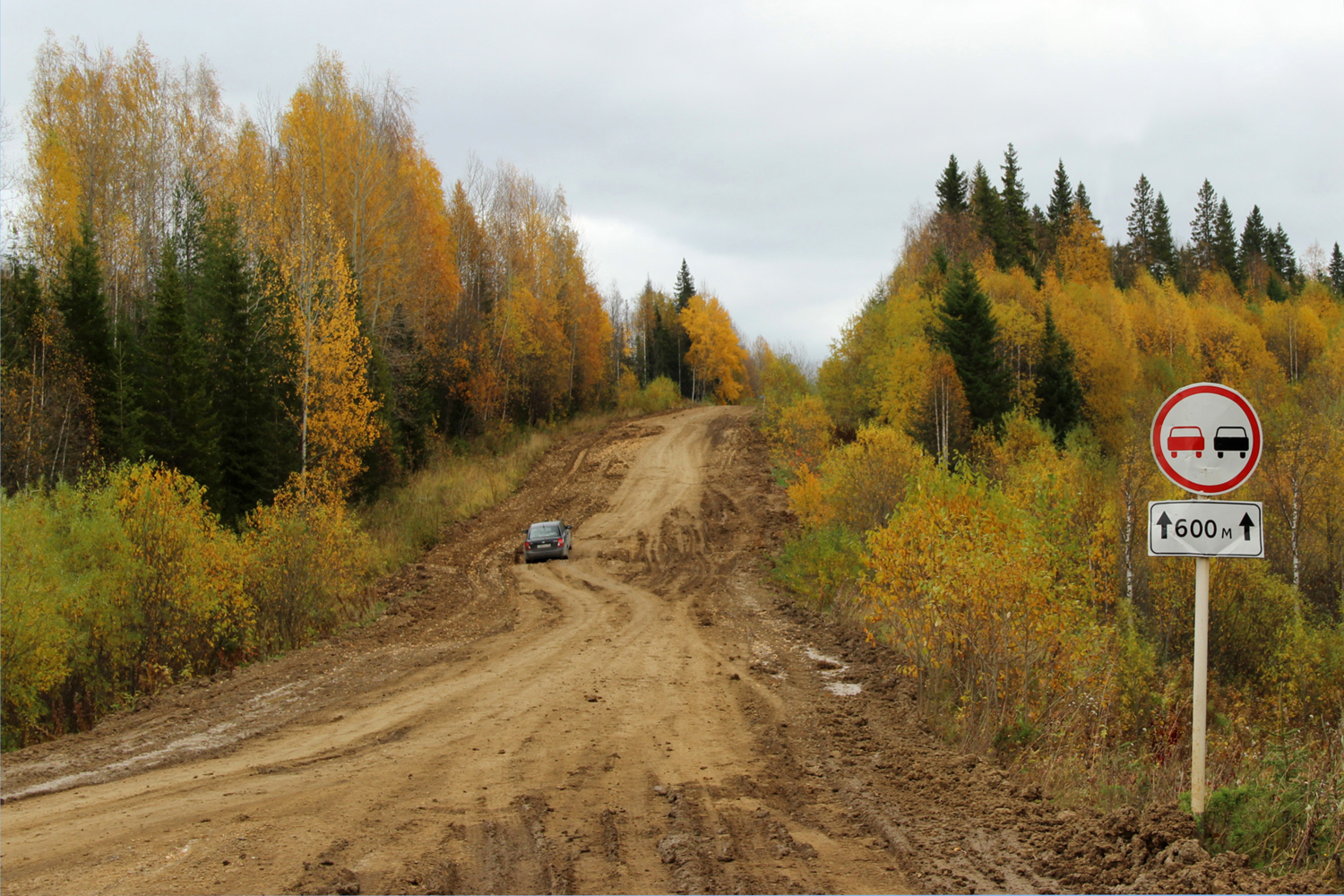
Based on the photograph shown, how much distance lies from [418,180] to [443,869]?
4253 centimetres

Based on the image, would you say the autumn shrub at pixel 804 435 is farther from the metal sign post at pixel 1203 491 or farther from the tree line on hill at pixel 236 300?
the metal sign post at pixel 1203 491

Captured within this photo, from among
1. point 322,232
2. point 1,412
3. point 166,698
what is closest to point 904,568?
point 166,698

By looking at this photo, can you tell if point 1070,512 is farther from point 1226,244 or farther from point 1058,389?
point 1226,244

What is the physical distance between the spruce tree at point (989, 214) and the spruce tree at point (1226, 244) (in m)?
31.2

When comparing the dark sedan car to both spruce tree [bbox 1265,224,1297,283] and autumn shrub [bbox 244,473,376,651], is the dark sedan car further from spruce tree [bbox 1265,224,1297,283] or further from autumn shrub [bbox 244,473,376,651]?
spruce tree [bbox 1265,224,1297,283]

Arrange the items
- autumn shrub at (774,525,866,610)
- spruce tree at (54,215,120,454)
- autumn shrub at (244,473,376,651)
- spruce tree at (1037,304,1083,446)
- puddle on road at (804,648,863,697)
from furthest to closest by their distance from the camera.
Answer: spruce tree at (1037,304,1083,446) → spruce tree at (54,215,120,454) → autumn shrub at (774,525,866,610) → autumn shrub at (244,473,376,651) → puddle on road at (804,648,863,697)

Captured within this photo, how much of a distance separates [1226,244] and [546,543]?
85774 mm

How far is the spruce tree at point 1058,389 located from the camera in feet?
146

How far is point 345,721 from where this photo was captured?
10.1m

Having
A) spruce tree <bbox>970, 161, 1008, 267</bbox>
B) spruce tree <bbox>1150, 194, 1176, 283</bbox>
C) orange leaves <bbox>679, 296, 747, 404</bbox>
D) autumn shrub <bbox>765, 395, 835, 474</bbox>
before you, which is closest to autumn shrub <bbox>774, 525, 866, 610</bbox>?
autumn shrub <bbox>765, 395, 835, 474</bbox>

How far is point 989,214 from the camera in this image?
6581 cm

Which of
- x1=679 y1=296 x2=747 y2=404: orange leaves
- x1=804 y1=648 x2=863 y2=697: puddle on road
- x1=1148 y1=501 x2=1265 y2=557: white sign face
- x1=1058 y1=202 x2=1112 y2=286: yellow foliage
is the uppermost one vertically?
x1=1058 y1=202 x2=1112 y2=286: yellow foliage

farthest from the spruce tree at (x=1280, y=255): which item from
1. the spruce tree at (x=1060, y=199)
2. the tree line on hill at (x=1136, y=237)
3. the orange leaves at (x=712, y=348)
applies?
the orange leaves at (x=712, y=348)

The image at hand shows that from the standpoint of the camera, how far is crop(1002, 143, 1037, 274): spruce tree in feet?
217
